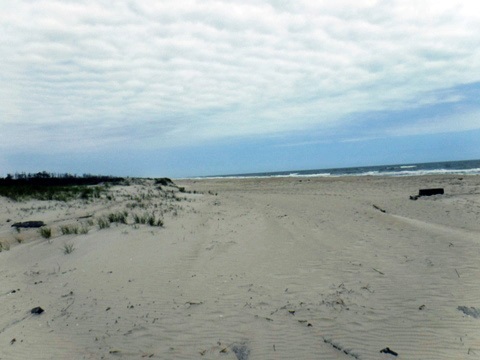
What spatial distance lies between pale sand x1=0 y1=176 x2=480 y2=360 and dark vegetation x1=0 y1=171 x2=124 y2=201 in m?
8.23

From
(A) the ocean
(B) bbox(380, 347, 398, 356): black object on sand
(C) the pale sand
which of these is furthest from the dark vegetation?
(A) the ocean

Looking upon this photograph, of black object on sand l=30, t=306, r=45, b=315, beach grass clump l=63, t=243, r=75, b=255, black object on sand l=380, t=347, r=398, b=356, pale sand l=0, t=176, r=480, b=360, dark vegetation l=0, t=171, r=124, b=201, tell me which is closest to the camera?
black object on sand l=380, t=347, r=398, b=356

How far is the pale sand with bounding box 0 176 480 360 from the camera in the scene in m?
4.34

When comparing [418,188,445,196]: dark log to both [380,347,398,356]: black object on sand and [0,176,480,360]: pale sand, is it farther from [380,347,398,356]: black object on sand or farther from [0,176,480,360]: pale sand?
[380,347,398,356]: black object on sand

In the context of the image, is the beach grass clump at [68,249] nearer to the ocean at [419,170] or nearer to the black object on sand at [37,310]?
the black object on sand at [37,310]

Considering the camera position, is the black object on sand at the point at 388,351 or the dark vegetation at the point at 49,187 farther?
the dark vegetation at the point at 49,187

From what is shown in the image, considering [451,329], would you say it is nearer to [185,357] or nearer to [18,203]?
[185,357]

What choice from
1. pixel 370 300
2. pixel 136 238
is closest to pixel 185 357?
pixel 370 300

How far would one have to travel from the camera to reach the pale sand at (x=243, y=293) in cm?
434

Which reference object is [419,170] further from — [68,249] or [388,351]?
[388,351]

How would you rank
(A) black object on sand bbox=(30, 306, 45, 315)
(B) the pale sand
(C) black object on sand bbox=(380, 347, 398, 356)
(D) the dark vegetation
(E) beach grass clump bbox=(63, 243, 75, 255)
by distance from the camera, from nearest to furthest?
1. (C) black object on sand bbox=(380, 347, 398, 356)
2. (B) the pale sand
3. (A) black object on sand bbox=(30, 306, 45, 315)
4. (E) beach grass clump bbox=(63, 243, 75, 255)
5. (D) the dark vegetation

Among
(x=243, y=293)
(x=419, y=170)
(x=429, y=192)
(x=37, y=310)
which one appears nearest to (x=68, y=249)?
(x=37, y=310)

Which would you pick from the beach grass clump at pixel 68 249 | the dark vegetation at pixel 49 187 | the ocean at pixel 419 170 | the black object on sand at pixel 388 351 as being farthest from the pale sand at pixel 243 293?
the ocean at pixel 419 170

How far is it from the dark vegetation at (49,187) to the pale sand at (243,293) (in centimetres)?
823
